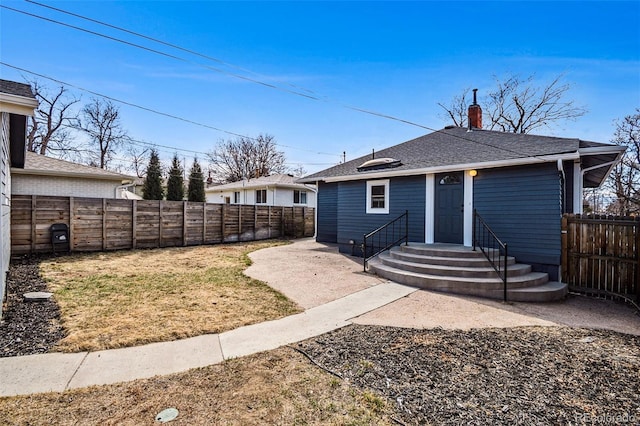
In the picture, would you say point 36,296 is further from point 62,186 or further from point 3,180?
point 62,186

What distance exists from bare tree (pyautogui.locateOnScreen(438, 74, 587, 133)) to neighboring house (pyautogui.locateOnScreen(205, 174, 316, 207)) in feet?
43.5

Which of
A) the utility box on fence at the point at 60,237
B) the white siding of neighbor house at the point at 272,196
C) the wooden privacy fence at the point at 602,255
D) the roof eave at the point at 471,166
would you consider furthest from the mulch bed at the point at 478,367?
the white siding of neighbor house at the point at 272,196

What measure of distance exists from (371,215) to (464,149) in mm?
3697

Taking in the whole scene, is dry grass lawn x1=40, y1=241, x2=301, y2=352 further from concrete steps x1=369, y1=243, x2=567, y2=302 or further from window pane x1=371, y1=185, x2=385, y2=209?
window pane x1=371, y1=185, x2=385, y2=209

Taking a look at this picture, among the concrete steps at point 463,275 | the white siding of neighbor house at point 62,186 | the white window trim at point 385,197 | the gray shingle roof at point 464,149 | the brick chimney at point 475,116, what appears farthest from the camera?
the white siding of neighbor house at point 62,186

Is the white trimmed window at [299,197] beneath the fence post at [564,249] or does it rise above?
above

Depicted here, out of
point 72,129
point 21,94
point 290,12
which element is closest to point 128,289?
point 21,94

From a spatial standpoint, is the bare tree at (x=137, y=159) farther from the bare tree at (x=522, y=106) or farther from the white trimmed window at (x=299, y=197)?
the bare tree at (x=522, y=106)

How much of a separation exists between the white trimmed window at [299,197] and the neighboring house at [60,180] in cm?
1076

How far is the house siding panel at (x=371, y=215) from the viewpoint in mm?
9320

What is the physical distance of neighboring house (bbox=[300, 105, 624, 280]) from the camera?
705cm

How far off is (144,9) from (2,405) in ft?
26.3

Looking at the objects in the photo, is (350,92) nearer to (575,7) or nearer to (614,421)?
(575,7)

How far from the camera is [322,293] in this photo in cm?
611
